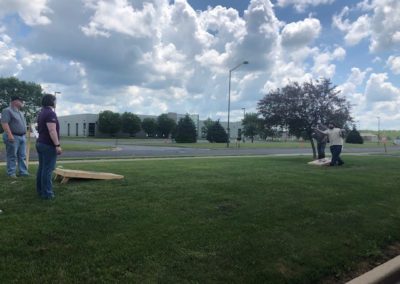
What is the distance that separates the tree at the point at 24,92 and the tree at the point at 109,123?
783 inches

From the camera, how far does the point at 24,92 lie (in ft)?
219

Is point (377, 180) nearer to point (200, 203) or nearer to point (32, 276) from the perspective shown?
point (200, 203)

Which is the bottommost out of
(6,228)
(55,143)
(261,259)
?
(261,259)

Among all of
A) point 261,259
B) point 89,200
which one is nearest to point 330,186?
point 261,259

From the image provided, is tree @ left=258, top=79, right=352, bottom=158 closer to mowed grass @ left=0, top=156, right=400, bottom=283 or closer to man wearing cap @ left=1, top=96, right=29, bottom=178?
mowed grass @ left=0, top=156, right=400, bottom=283

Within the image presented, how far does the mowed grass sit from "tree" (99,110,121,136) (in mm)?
80612

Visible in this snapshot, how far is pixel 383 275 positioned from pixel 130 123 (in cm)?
8655

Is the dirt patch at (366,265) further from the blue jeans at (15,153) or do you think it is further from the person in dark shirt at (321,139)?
the person in dark shirt at (321,139)

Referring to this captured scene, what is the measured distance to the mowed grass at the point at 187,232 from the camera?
3977 mm

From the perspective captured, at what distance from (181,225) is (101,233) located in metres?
1.13

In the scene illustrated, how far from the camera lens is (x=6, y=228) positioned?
4641 mm

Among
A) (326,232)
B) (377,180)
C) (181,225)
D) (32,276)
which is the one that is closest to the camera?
(32,276)

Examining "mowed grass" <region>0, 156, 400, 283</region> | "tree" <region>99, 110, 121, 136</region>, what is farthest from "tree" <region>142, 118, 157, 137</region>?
"mowed grass" <region>0, 156, 400, 283</region>

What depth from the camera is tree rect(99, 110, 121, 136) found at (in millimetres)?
87062
